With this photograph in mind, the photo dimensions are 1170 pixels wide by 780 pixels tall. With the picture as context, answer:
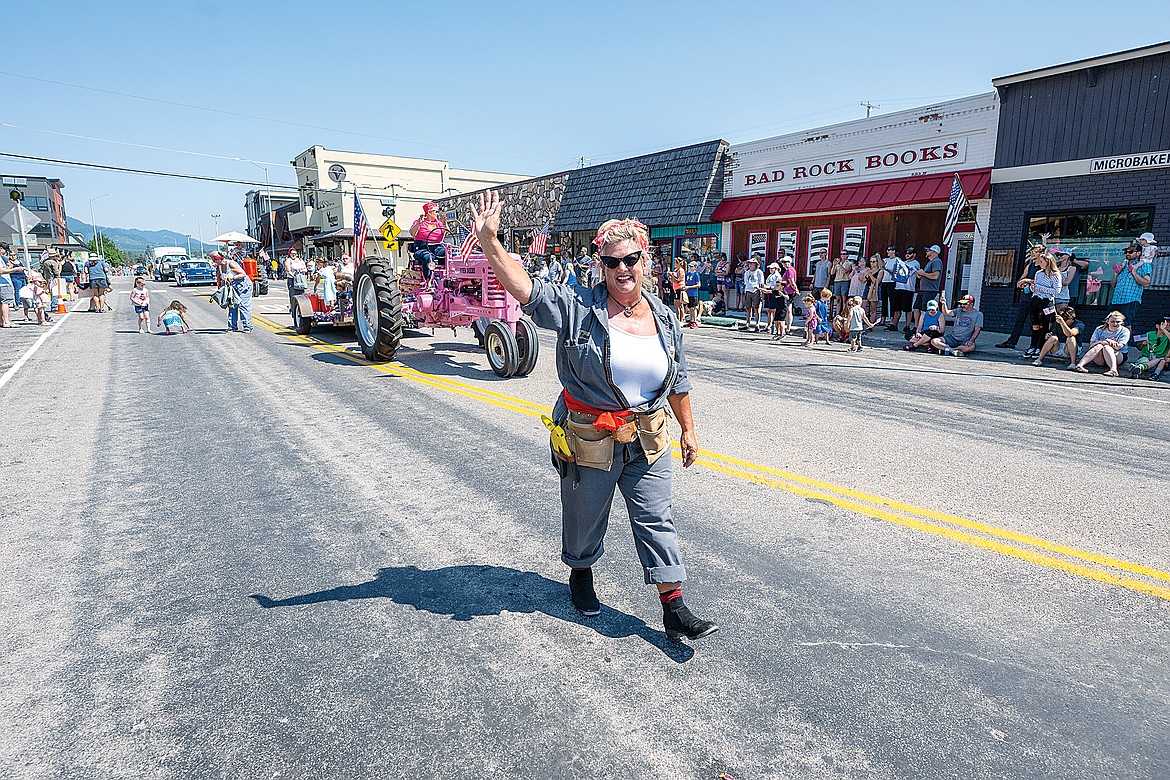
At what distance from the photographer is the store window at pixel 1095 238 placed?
558 inches

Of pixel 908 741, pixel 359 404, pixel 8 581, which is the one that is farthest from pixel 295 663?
pixel 359 404

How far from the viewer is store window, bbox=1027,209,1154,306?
46.5ft

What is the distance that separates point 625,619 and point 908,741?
1301 millimetres

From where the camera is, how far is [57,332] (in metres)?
16.2

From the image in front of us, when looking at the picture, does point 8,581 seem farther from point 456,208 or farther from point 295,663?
point 456,208

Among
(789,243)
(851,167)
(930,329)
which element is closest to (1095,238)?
(930,329)

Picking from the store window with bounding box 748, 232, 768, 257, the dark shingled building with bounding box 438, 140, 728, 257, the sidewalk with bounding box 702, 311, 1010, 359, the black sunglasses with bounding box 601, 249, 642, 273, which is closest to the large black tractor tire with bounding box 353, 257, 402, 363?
the black sunglasses with bounding box 601, 249, 642, 273

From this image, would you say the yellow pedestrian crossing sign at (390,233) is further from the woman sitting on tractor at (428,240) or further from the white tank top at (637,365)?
the white tank top at (637,365)

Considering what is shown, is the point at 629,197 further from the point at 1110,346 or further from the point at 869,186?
the point at 1110,346

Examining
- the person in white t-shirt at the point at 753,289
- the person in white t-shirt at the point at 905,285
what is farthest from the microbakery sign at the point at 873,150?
the person in white t-shirt at the point at 753,289

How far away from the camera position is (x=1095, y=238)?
14.8 m

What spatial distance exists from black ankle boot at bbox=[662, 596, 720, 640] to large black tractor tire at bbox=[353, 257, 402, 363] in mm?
8369

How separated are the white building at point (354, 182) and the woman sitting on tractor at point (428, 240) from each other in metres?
48.6

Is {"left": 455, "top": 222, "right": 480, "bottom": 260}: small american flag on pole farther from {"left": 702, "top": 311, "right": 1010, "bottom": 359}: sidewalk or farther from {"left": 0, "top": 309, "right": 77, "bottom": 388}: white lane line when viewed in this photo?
{"left": 702, "top": 311, "right": 1010, "bottom": 359}: sidewalk
